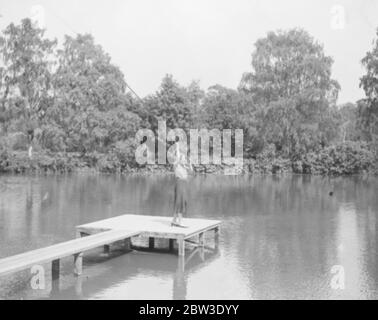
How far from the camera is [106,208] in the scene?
1867 centimetres

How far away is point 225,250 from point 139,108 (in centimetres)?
3302

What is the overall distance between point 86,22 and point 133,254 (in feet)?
103

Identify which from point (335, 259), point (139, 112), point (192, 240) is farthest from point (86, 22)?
point (335, 259)

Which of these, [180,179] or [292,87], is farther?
[292,87]

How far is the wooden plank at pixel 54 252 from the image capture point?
26.2 feet

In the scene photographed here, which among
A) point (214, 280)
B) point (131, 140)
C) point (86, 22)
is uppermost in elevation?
point (86, 22)

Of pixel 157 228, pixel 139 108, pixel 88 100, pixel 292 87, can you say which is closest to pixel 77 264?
pixel 157 228

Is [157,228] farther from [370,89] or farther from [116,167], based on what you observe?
[370,89]

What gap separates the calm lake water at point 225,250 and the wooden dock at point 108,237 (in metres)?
0.37

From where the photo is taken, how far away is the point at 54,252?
8867 millimetres

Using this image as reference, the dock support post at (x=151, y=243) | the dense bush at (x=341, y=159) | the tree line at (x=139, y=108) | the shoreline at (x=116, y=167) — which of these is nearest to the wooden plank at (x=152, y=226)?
the dock support post at (x=151, y=243)

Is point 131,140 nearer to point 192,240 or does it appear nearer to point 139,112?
point 139,112

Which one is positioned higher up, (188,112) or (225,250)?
(188,112)

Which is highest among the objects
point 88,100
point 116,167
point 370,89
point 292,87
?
point 292,87
